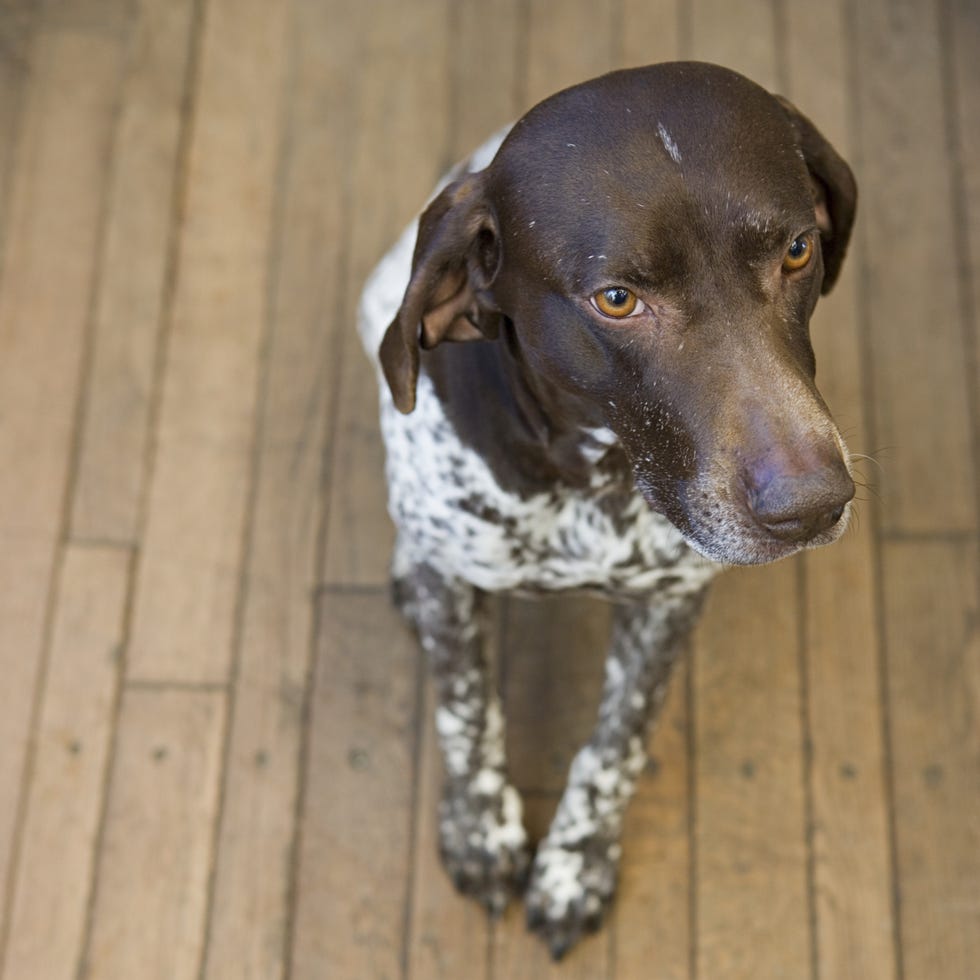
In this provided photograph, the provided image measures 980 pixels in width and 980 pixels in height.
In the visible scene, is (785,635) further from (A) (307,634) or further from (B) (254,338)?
(B) (254,338)

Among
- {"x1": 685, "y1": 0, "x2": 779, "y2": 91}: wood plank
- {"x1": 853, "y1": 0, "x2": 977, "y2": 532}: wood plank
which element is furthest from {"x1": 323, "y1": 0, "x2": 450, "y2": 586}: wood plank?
{"x1": 853, "y1": 0, "x2": 977, "y2": 532}: wood plank

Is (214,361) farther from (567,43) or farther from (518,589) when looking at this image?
(567,43)

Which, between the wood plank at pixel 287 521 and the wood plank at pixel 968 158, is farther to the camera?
the wood plank at pixel 968 158

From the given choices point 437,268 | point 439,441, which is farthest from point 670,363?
point 439,441

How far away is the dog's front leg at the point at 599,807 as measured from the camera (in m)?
2.77

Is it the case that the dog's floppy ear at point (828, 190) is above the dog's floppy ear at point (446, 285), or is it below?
above

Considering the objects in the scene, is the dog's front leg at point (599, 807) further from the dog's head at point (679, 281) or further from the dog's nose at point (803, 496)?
the dog's nose at point (803, 496)

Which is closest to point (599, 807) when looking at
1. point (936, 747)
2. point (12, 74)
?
point (936, 747)

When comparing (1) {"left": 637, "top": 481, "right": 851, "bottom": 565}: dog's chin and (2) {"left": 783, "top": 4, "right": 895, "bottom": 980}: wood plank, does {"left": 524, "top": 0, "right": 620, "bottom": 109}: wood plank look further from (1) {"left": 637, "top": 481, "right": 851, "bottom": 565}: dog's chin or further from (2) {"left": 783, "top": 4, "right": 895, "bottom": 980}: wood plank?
(1) {"left": 637, "top": 481, "right": 851, "bottom": 565}: dog's chin

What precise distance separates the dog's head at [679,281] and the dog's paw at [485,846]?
1058 millimetres

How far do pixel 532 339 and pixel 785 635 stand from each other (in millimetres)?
1364

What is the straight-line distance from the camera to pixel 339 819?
2.99 meters

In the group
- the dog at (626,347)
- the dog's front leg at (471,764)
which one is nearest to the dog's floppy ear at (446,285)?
the dog at (626,347)

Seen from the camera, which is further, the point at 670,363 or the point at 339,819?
the point at 339,819
